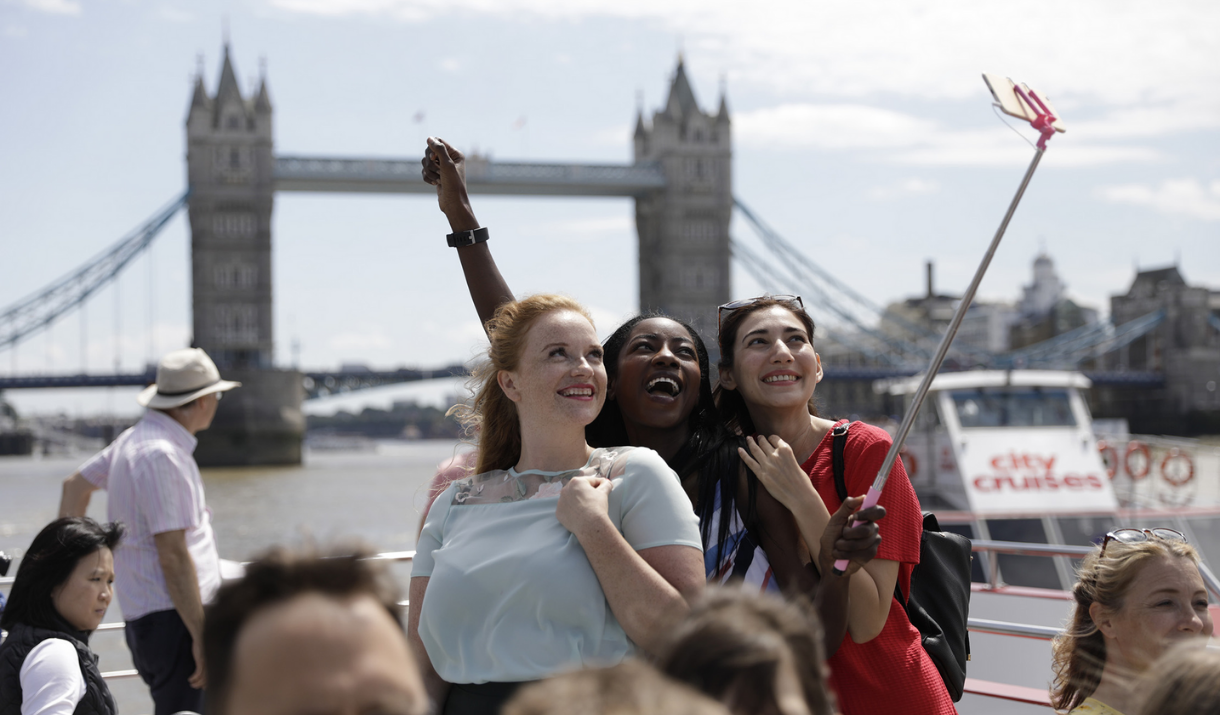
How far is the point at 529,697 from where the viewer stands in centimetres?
49

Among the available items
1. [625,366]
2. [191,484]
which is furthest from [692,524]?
[191,484]

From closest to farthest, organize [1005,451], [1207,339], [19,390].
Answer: [1005,451] < [19,390] < [1207,339]

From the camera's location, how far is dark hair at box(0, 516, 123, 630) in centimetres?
192

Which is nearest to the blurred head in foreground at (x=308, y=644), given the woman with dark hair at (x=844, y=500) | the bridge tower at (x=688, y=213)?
the woman with dark hair at (x=844, y=500)

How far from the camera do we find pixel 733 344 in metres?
1.82

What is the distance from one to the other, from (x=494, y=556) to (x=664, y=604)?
0.76ft

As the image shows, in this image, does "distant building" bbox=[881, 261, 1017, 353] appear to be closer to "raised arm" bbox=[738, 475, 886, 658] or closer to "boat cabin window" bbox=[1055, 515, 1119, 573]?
"boat cabin window" bbox=[1055, 515, 1119, 573]

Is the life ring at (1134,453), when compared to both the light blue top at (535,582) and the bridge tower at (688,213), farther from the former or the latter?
the bridge tower at (688,213)

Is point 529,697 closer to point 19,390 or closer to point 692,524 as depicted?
point 692,524

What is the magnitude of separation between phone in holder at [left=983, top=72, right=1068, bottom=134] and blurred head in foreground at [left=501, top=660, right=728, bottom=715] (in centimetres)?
100

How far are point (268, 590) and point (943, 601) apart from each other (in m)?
1.34

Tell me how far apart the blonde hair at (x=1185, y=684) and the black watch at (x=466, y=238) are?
4.98ft

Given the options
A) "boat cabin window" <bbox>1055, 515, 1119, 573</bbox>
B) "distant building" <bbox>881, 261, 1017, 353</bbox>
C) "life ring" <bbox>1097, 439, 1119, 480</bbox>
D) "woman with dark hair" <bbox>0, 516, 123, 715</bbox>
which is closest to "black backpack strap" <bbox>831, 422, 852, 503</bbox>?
"woman with dark hair" <bbox>0, 516, 123, 715</bbox>

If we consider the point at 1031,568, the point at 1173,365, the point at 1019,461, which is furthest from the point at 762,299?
the point at 1173,365
